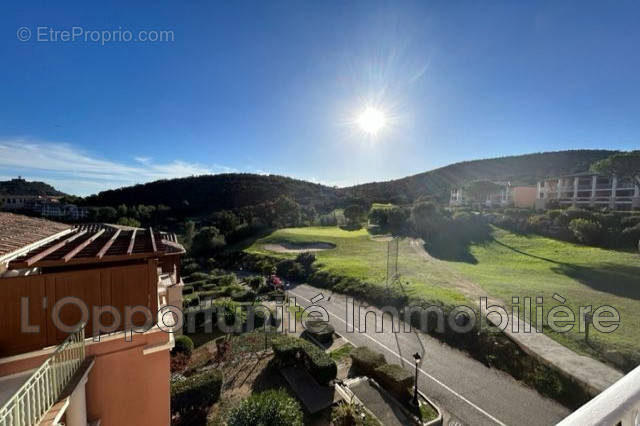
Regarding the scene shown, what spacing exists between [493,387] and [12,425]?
12.8 m

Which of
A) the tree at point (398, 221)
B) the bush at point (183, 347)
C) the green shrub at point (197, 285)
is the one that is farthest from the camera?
the tree at point (398, 221)

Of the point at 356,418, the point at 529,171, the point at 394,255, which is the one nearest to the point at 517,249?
the point at 394,255

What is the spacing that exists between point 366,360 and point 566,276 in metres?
19.0

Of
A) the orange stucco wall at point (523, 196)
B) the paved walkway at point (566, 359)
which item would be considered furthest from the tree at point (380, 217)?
the paved walkway at point (566, 359)

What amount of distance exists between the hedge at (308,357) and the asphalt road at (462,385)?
11.7ft

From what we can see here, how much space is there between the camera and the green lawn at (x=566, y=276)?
12344 mm

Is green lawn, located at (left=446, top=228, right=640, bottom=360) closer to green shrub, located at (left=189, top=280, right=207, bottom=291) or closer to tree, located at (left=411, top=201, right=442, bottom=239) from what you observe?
tree, located at (left=411, top=201, right=442, bottom=239)

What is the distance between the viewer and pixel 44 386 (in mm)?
3398

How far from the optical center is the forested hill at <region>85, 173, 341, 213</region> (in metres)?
68.2

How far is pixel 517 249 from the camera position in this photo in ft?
93.3

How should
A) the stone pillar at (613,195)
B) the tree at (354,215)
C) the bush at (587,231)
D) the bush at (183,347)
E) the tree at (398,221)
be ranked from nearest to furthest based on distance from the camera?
the bush at (183,347)
the bush at (587,231)
the tree at (398,221)
the stone pillar at (613,195)
the tree at (354,215)

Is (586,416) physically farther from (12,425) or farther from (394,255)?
(394,255)

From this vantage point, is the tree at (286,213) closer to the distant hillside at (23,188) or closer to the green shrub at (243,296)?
the green shrub at (243,296)

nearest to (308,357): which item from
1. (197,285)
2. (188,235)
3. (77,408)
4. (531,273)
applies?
(77,408)
